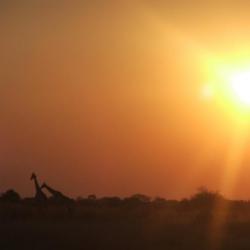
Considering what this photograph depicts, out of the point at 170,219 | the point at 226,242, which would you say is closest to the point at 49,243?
the point at 226,242

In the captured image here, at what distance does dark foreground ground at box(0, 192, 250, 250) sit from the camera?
37.4 m

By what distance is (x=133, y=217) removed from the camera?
56156mm

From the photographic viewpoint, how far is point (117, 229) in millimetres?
44594

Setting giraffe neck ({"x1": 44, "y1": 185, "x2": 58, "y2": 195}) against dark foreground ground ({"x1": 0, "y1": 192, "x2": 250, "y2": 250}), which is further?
giraffe neck ({"x1": 44, "y1": 185, "x2": 58, "y2": 195})

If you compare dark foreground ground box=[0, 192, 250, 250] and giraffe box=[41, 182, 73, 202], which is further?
giraffe box=[41, 182, 73, 202]

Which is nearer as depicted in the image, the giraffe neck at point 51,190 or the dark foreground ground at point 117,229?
the dark foreground ground at point 117,229

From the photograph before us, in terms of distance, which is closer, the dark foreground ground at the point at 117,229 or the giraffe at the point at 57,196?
the dark foreground ground at the point at 117,229

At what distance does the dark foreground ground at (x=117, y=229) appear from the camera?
123 ft

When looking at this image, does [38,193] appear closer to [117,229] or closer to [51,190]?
[51,190]

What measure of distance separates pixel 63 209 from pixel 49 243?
22366 millimetres

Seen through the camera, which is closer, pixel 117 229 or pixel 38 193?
pixel 117 229

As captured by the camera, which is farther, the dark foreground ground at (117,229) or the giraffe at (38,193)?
the giraffe at (38,193)

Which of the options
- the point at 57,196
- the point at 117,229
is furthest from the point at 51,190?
the point at 117,229

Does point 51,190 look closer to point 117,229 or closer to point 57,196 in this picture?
point 57,196
